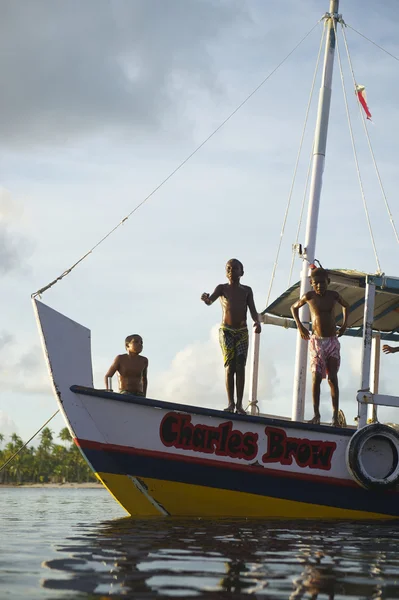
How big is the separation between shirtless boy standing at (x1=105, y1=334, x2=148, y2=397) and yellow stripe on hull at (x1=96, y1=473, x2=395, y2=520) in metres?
1.12

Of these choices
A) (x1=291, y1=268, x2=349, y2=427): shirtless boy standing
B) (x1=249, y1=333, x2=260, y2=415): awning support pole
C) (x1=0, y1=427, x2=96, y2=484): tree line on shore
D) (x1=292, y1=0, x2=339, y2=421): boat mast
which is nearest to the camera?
(x1=291, y1=268, x2=349, y2=427): shirtless boy standing

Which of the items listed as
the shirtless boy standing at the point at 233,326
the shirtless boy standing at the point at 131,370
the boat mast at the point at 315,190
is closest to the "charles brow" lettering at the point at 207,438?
the shirtless boy standing at the point at 233,326

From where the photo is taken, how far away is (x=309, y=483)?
27.8 ft

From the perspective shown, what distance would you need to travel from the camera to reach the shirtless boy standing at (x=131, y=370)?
8.97 meters

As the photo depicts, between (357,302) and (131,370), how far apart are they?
3.97 metres

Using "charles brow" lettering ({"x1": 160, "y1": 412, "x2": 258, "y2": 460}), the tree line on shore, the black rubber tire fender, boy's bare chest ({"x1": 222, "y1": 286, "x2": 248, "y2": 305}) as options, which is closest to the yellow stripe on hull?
"charles brow" lettering ({"x1": 160, "y1": 412, "x2": 258, "y2": 460})

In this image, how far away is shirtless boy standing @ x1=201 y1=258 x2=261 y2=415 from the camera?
8500 mm

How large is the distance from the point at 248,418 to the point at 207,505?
105 cm

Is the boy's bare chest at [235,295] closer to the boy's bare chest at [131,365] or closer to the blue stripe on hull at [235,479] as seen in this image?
the boy's bare chest at [131,365]

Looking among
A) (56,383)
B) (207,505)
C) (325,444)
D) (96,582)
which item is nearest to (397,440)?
(325,444)

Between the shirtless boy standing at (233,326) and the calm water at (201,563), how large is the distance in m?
1.86

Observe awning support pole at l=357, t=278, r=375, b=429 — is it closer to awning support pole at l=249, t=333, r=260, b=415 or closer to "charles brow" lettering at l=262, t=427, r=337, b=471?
"charles brow" lettering at l=262, t=427, r=337, b=471

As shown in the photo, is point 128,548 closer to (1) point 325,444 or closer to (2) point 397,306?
(1) point 325,444

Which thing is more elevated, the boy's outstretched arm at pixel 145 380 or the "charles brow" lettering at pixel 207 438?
the boy's outstretched arm at pixel 145 380
